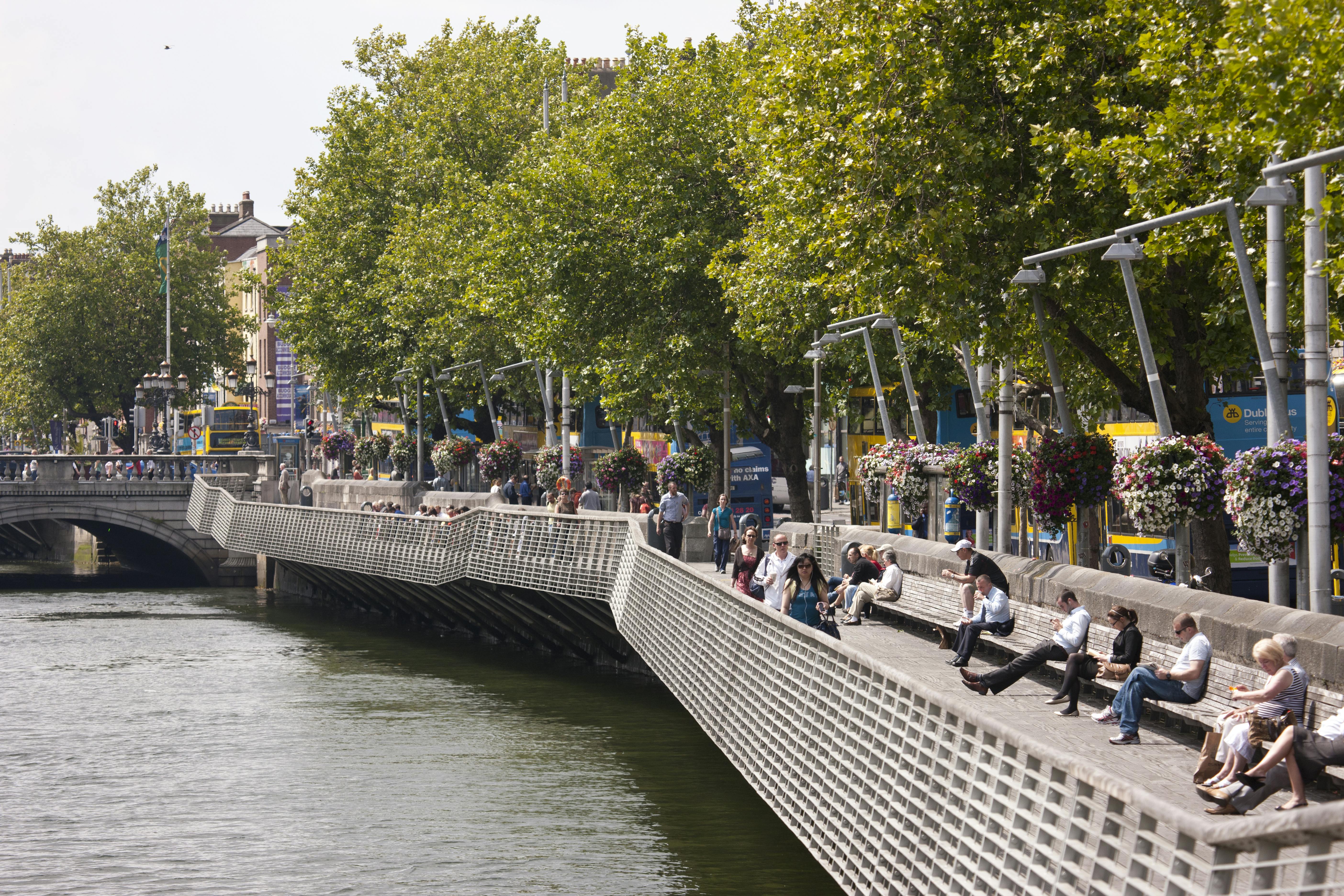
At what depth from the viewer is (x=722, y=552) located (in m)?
29.5

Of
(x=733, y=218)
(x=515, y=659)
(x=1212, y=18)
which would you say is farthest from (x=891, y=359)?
(x=1212, y=18)

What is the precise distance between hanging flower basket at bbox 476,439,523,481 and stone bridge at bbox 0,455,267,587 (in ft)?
36.1

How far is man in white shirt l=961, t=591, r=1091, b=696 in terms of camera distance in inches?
558

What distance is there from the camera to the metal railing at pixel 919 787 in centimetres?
528

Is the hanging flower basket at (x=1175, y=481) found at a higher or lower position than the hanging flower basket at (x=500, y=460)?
lower

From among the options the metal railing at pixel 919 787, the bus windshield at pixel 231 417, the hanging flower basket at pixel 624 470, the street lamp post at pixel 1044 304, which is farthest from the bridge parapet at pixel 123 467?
the street lamp post at pixel 1044 304

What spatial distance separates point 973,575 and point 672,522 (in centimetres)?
1330

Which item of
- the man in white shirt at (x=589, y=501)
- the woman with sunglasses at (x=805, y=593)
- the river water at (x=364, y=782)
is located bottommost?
the river water at (x=364, y=782)

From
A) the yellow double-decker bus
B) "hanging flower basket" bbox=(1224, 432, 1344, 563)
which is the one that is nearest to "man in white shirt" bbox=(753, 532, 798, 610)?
"hanging flower basket" bbox=(1224, 432, 1344, 563)

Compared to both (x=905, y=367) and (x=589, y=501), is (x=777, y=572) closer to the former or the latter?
(x=905, y=367)

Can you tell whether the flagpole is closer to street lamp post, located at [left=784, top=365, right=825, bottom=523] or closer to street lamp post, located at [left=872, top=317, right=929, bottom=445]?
street lamp post, located at [left=784, top=365, right=825, bottom=523]

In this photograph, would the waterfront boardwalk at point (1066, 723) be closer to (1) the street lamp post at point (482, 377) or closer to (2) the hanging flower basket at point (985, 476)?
(2) the hanging flower basket at point (985, 476)

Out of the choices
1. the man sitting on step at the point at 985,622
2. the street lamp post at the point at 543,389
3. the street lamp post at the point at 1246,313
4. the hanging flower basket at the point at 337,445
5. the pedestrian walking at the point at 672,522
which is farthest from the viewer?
the hanging flower basket at the point at 337,445

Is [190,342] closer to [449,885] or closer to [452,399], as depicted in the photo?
[452,399]
